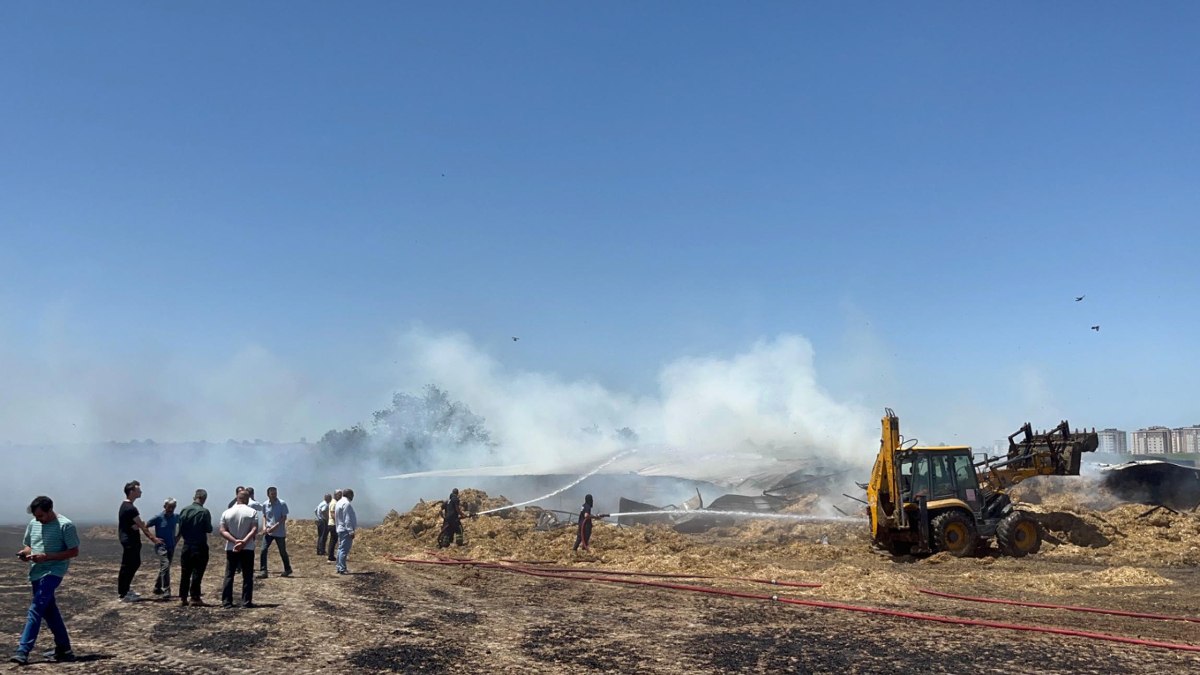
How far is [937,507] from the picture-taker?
19062 millimetres

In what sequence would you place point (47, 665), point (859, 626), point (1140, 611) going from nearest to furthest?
point (47, 665) → point (859, 626) → point (1140, 611)

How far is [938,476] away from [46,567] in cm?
1777

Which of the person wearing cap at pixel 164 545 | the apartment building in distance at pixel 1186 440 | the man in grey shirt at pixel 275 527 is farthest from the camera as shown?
the apartment building in distance at pixel 1186 440

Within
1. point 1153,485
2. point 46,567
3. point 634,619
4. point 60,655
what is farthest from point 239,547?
point 1153,485

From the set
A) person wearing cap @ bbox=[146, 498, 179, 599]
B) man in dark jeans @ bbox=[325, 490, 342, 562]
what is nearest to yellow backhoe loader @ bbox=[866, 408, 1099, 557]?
man in dark jeans @ bbox=[325, 490, 342, 562]

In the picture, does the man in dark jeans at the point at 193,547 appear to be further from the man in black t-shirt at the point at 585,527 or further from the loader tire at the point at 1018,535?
the loader tire at the point at 1018,535

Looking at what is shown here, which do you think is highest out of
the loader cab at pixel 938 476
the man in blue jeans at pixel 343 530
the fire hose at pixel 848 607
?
the loader cab at pixel 938 476

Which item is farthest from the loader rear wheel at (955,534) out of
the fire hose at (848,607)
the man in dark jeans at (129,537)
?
the man in dark jeans at (129,537)

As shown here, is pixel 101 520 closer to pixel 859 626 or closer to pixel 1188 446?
pixel 859 626

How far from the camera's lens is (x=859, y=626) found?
11.0m

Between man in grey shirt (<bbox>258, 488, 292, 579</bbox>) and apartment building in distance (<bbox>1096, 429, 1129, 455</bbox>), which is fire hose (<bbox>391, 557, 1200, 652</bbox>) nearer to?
man in grey shirt (<bbox>258, 488, 292, 579</bbox>)

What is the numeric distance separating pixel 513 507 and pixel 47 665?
22.6m

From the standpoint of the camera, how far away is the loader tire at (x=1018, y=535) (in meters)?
19.2

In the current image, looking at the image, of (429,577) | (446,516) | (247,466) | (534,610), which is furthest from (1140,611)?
(247,466)
